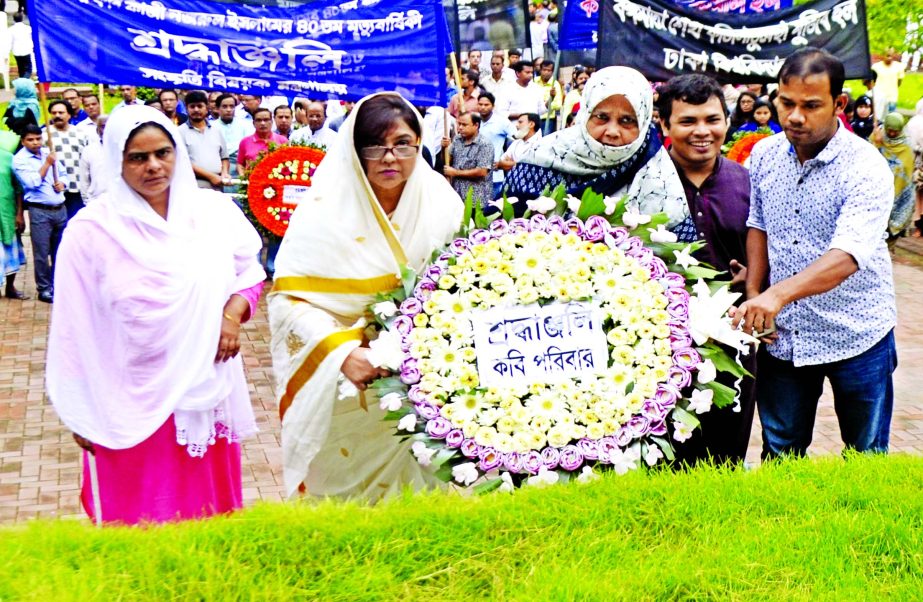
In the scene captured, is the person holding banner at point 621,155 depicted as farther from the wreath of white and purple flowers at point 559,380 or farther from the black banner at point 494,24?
the black banner at point 494,24

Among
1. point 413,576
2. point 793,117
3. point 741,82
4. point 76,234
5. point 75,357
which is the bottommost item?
point 413,576

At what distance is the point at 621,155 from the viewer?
400 centimetres

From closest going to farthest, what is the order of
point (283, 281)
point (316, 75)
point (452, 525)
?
point (452, 525), point (283, 281), point (316, 75)

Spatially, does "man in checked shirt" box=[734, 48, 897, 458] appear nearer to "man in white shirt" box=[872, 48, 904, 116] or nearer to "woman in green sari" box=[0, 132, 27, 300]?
"woman in green sari" box=[0, 132, 27, 300]

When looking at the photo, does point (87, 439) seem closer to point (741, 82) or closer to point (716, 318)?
point (716, 318)

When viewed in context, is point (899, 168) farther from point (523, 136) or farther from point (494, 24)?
point (494, 24)

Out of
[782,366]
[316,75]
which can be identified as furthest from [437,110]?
[782,366]

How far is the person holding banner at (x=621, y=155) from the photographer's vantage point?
13.1ft

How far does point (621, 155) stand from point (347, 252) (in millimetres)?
1031

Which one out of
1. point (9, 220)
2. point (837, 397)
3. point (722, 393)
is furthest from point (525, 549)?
point (9, 220)

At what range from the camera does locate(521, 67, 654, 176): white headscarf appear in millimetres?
3988

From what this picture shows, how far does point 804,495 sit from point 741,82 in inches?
239

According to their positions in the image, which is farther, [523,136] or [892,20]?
[892,20]

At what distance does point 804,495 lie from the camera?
2898 millimetres
